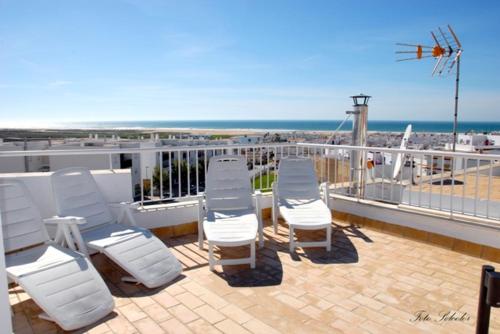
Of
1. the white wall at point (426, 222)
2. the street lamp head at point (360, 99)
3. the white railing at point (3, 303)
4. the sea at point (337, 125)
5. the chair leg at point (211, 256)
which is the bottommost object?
the chair leg at point (211, 256)

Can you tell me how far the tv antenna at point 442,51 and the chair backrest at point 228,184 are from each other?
5.73 meters

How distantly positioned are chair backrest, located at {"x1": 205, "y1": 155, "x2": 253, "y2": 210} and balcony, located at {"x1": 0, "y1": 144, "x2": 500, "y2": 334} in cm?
46

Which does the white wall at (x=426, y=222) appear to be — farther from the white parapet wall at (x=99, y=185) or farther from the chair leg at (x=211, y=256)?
the white parapet wall at (x=99, y=185)

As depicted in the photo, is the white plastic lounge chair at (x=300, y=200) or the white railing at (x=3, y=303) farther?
the white plastic lounge chair at (x=300, y=200)

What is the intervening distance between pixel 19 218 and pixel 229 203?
226cm

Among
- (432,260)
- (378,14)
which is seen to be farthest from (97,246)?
(378,14)

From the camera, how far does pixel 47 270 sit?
106 inches

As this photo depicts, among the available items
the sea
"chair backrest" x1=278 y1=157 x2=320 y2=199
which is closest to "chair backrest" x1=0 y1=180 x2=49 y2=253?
"chair backrest" x1=278 y1=157 x2=320 y2=199

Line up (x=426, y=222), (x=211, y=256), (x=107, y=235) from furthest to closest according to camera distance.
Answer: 1. (x=426, y=222)
2. (x=211, y=256)
3. (x=107, y=235)

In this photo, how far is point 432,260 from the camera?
3867mm

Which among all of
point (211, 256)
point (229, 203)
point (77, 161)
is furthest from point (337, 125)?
point (211, 256)

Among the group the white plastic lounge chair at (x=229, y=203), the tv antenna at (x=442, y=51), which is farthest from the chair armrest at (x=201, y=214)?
the tv antenna at (x=442, y=51)

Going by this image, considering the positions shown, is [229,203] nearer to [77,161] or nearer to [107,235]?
[107,235]

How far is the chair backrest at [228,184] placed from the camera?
4.44 metres
